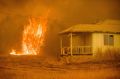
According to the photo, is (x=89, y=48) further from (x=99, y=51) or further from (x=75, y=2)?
(x=75, y=2)

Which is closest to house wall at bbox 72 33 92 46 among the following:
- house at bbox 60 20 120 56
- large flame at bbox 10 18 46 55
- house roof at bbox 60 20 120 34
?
house at bbox 60 20 120 56

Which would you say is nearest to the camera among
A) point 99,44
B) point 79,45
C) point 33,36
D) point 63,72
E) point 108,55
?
point 63,72

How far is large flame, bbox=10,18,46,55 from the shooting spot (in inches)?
1849

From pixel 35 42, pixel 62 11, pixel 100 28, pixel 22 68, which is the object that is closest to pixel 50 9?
pixel 62 11

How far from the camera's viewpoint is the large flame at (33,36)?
4697 cm

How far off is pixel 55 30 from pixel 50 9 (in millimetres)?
3897

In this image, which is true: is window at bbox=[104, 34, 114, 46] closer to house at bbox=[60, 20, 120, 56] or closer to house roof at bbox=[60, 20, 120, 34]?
house at bbox=[60, 20, 120, 56]

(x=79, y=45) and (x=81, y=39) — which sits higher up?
(x=81, y=39)

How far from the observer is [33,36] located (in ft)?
158

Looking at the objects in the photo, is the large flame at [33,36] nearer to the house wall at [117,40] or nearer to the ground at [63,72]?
the house wall at [117,40]

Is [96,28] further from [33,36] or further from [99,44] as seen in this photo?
[33,36]

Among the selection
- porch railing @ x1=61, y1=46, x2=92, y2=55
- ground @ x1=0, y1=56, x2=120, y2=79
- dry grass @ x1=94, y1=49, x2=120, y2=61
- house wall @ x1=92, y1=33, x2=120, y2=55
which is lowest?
ground @ x1=0, y1=56, x2=120, y2=79

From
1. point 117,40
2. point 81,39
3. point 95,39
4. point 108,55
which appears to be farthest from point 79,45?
point 108,55

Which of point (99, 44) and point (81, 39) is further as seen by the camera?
point (81, 39)
